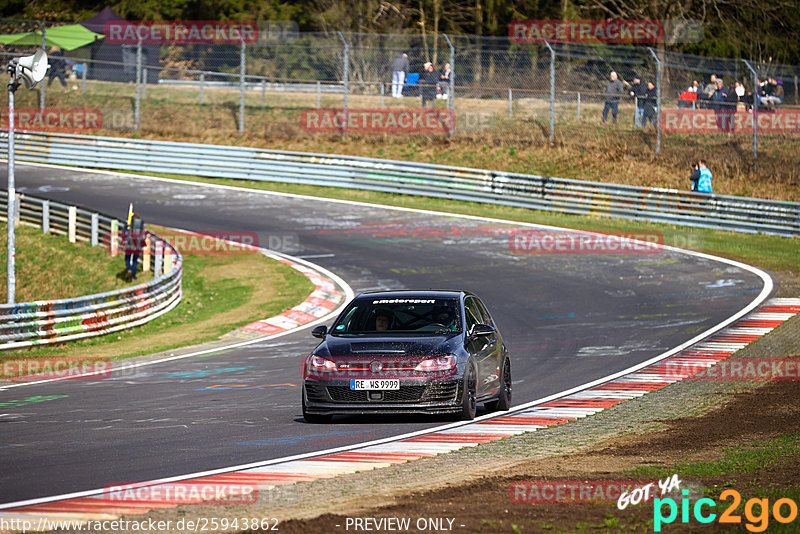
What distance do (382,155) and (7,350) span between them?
20.7 metres

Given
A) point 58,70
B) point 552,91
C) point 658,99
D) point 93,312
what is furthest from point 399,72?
point 93,312

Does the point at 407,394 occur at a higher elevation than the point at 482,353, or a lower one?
lower

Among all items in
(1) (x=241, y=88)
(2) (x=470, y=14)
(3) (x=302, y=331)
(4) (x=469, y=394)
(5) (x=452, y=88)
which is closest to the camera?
(4) (x=469, y=394)

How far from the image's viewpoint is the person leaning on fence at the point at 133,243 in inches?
932

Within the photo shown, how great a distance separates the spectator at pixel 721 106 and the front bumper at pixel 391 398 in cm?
2277

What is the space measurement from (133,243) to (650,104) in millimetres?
16850

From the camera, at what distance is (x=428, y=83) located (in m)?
35.2

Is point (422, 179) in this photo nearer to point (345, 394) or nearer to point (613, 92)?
point (613, 92)

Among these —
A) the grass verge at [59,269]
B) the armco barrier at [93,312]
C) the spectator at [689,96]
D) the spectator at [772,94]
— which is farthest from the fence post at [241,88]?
the spectator at [772,94]

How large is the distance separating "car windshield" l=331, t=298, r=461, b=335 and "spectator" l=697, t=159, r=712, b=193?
18.4 meters

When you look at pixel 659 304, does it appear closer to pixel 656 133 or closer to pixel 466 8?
pixel 656 133

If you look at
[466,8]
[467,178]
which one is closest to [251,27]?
[466,8]

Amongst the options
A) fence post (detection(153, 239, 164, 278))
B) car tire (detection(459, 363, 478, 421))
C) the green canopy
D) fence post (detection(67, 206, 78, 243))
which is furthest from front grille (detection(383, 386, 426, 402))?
the green canopy

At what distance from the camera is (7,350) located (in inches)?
702
